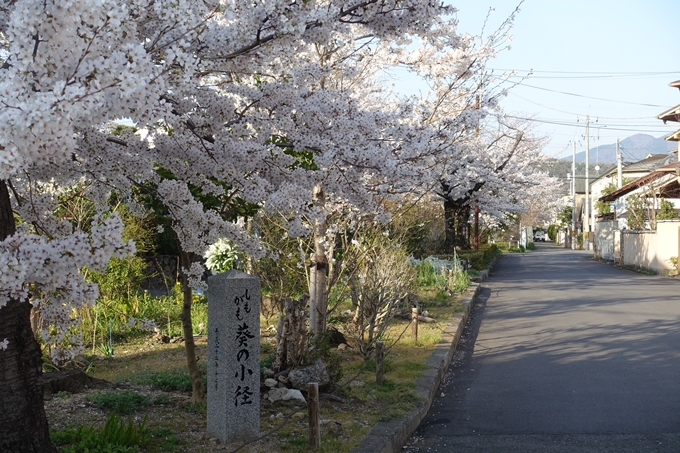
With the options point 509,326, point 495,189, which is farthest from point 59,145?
point 495,189

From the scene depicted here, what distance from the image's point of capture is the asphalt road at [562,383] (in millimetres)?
6316

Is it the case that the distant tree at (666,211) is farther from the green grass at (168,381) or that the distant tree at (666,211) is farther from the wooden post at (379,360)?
the green grass at (168,381)

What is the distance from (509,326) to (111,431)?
10198 mm

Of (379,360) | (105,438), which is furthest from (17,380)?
(379,360)

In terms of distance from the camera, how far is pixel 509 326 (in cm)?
1377

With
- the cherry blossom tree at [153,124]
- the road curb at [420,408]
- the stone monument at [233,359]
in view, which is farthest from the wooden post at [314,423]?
the cherry blossom tree at [153,124]

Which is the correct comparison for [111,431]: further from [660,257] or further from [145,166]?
[660,257]

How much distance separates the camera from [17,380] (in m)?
4.44

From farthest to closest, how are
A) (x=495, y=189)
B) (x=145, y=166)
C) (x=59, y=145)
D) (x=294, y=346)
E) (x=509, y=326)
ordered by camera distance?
(x=495, y=189) < (x=509, y=326) < (x=294, y=346) < (x=145, y=166) < (x=59, y=145)

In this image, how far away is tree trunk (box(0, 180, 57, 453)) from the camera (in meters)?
4.37

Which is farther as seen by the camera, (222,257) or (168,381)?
(222,257)

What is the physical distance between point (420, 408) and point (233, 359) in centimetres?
244

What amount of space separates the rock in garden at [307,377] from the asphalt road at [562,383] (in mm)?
1130

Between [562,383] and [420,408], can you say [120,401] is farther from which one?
[562,383]
